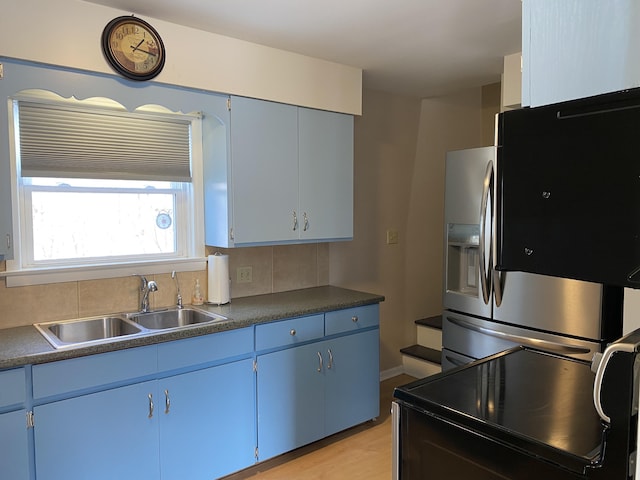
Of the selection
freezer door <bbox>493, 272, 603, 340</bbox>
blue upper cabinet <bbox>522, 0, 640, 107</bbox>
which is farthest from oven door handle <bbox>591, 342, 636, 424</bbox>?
freezer door <bbox>493, 272, 603, 340</bbox>

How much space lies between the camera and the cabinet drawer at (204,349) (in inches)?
89.5

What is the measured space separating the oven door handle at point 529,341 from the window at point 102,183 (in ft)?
5.60

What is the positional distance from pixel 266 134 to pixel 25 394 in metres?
1.73

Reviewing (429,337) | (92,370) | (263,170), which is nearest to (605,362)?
(92,370)

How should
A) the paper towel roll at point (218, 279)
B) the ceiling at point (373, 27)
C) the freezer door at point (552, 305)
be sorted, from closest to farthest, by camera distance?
the ceiling at point (373, 27) < the freezer door at point (552, 305) < the paper towel roll at point (218, 279)

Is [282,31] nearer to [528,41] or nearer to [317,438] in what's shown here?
[528,41]

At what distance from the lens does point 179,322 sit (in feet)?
8.95

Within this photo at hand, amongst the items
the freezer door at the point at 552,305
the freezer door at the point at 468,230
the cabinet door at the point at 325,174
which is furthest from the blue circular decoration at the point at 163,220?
the freezer door at the point at 552,305

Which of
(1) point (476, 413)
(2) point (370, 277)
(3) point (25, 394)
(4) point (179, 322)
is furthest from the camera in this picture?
(2) point (370, 277)

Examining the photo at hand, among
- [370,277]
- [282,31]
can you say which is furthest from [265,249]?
[282,31]

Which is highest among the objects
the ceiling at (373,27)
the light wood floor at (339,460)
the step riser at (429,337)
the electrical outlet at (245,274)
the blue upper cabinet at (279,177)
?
the ceiling at (373,27)

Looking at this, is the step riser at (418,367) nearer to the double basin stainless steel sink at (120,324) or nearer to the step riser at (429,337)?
the step riser at (429,337)

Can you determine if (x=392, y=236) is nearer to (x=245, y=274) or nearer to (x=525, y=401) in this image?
(x=245, y=274)

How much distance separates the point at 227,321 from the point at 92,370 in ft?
2.13
